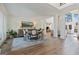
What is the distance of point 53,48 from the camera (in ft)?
7.88

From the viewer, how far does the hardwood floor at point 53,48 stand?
2.38m

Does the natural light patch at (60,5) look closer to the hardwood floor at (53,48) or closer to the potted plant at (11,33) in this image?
the hardwood floor at (53,48)

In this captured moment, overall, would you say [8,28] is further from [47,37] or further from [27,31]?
[47,37]

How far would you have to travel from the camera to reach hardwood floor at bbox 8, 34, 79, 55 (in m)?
2.38

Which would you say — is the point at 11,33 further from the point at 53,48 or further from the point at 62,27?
the point at 62,27

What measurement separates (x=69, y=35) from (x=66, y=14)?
40cm

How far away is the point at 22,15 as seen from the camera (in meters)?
2.43

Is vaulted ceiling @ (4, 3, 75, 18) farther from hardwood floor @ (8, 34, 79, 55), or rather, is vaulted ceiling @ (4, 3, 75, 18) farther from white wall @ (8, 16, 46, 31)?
hardwood floor @ (8, 34, 79, 55)

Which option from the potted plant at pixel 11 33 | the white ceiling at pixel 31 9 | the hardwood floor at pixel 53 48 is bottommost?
the hardwood floor at pixel 53 48

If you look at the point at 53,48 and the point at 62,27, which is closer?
the point at 53,48

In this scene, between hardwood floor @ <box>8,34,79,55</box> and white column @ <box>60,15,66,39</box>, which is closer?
hardwood floor @ <box>8,34,79,55</box>

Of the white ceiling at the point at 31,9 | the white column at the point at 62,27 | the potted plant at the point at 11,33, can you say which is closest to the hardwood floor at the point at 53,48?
the white column at the point at 62,27

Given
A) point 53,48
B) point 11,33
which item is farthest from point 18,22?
point 53,48

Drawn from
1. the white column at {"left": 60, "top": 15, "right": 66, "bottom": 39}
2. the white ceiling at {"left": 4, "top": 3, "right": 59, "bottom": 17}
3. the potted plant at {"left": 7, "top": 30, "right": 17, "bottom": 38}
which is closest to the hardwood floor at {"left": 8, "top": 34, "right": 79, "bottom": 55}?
the white column at {"left": 60, "top": 15, "right": 66, "bottom": 39}
